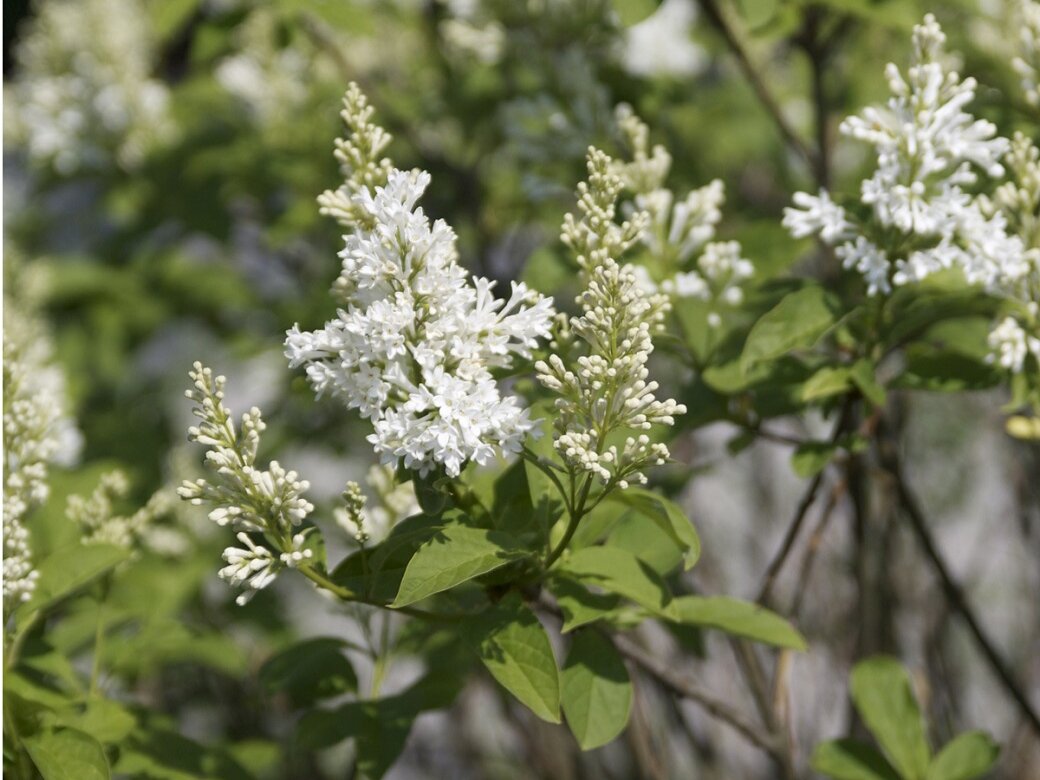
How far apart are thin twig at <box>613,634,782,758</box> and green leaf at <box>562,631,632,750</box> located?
0.32 ft

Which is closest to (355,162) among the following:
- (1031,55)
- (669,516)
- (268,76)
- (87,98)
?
(669,516)

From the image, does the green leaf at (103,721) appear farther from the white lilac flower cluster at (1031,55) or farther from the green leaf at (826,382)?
the white lilac flower cluster at (1031,55)

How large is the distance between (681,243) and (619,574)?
593 millimetres

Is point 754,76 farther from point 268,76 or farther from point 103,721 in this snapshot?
point 103,721

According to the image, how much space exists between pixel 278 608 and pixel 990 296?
74.9 inches

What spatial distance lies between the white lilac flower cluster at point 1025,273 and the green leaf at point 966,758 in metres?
0.56

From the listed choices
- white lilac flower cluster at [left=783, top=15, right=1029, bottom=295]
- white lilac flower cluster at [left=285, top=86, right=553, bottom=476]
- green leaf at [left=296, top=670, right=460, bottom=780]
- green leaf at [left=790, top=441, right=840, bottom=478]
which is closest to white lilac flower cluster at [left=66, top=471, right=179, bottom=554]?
green leaf at [left=296, top=670, right=460, bottom=780]

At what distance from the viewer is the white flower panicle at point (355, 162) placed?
3.95 feet

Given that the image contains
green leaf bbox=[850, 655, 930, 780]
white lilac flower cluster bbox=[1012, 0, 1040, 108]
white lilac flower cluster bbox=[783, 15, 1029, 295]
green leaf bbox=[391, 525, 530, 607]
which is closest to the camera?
green leaf bbox=[391, 525, 530, 607]

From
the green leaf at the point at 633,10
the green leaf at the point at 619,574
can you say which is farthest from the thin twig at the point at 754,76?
the green leaf at the point at 619,574

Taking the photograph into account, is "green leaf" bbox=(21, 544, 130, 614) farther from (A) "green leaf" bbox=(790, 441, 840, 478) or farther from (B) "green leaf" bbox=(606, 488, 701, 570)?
(A) "green leaf" bbox=(790, 441, 840, 478)

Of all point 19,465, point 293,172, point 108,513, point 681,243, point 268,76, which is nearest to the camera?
point 19,465

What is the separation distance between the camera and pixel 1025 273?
1.33 metres

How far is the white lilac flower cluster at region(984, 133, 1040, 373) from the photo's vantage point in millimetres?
1348
